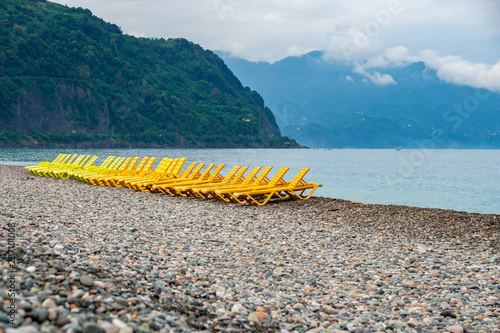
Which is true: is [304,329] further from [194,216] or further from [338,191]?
[338,191]

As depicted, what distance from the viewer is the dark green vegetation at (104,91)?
95750mm

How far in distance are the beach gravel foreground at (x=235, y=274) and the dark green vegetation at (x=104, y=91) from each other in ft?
306

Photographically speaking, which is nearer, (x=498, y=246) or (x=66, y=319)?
(x=66, y=319)

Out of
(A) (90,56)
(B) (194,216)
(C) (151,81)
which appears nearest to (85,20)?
(A) (90,56)

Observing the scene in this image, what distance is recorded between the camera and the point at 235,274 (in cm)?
630

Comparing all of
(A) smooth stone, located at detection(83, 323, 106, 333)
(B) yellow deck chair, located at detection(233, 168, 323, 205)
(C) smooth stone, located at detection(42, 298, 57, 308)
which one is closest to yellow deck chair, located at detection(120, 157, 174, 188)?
(B) yellow deck chair, located at detection(233, 168, 323, 205)

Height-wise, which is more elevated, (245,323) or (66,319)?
(245,323)

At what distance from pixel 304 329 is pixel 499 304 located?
2.78 meters

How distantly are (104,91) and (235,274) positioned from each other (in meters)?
113

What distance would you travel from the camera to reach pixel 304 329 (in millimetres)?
4594

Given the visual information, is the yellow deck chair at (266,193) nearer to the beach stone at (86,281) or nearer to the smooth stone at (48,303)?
the beach stone at (86,281)

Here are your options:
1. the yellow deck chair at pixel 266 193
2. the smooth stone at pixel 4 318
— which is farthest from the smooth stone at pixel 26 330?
the yellow deck chair at pixel 266 193

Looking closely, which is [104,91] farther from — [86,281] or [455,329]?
[455,329]

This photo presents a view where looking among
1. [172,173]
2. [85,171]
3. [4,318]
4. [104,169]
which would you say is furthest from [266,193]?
[4,318]
